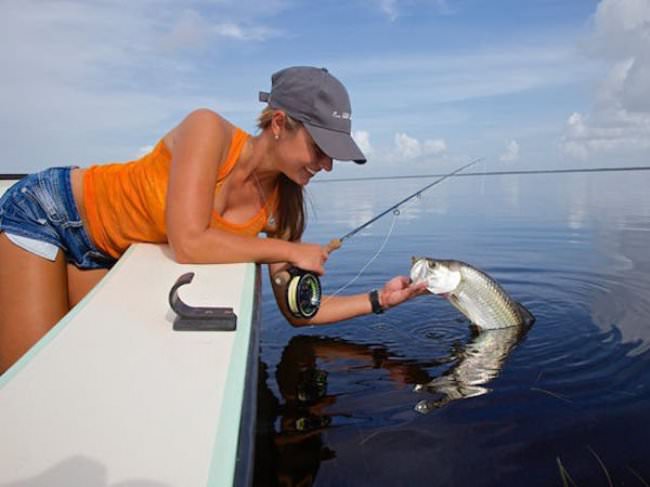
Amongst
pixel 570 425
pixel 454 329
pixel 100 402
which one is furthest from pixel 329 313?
pixel 100 402

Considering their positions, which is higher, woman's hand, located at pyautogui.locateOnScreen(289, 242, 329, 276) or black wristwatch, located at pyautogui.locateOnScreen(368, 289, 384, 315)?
woman's hand, located at pyautogui.locateOnScreen(289, 242, 329, 276)

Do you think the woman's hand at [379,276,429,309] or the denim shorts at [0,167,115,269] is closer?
the denim shorts at [0,167,115,269]

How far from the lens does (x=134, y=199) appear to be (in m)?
2.67

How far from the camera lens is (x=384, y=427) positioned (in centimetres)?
267

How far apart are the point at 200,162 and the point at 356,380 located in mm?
1657

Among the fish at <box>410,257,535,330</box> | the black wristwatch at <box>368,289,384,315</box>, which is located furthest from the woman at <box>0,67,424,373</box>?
the fish at <box>410,257,535,330</box>

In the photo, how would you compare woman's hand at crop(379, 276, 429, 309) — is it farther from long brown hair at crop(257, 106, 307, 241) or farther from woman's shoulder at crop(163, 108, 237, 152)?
woman's shoulder at crop(163, 108, 237, 152)

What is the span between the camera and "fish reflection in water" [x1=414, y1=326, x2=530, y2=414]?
3.02 m

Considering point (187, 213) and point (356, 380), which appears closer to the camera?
point (187, 213)

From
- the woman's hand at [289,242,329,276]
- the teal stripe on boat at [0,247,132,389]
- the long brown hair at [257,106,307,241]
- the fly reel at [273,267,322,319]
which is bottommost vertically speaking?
the fly reel at [273,267,322,319]

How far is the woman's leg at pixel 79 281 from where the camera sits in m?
2.91

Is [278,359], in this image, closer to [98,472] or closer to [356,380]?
[356,380]

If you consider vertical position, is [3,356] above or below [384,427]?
above

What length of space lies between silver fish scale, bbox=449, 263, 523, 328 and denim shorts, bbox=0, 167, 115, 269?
2.52 m
